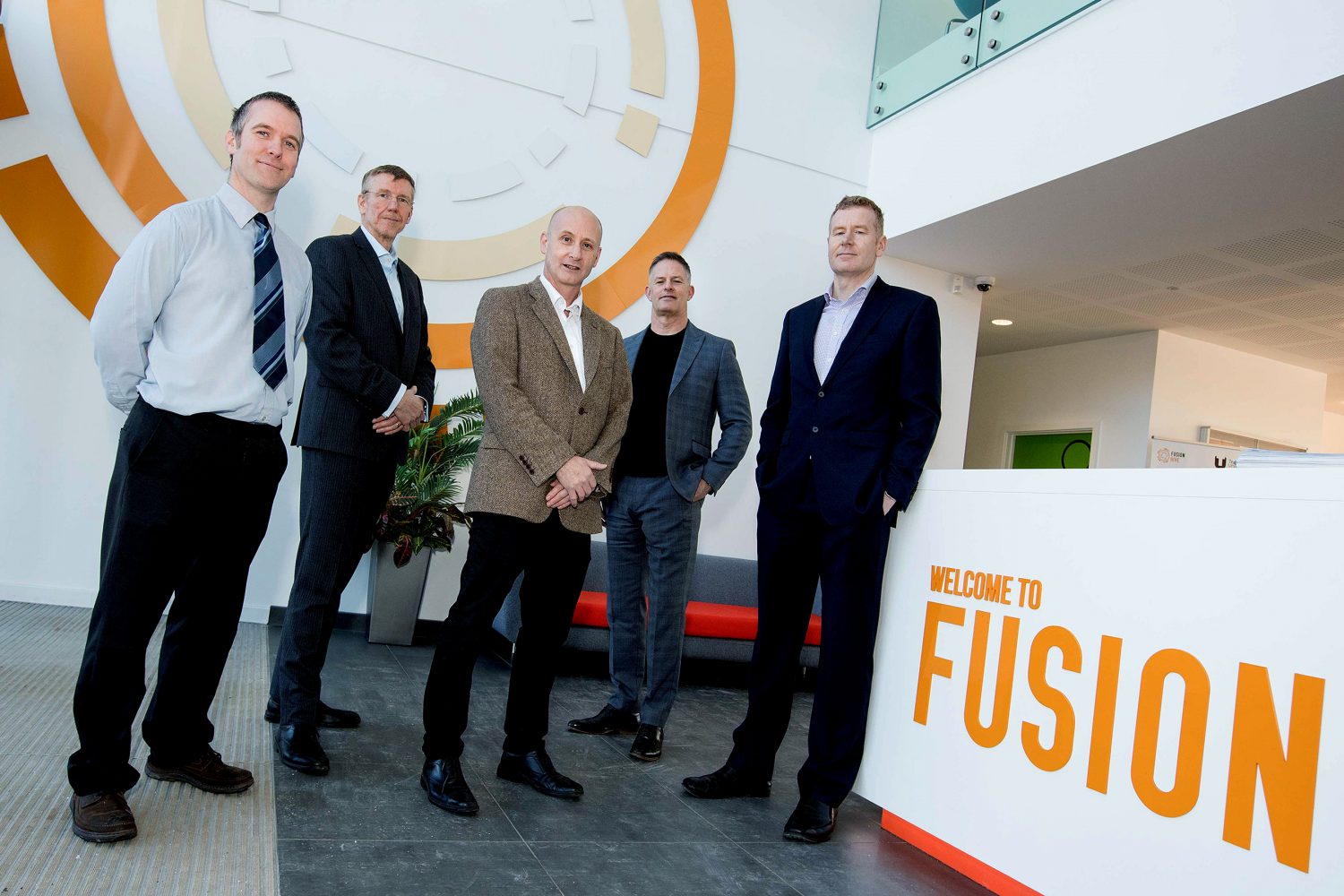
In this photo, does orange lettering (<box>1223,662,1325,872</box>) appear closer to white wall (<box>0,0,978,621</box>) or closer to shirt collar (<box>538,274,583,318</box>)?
shirt collar (<box>538,274,583,318</box>)

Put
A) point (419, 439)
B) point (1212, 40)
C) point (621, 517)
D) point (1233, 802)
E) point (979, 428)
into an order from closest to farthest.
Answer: point (1233, 802), point (621, 517), point (1212, 40), point (419, 439), point (979, 428)

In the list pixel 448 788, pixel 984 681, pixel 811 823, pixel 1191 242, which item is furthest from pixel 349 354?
pixel 1191 242

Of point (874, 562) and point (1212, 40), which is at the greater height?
point (1212, 40)

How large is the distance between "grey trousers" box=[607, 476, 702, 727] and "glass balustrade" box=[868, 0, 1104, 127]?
3.46 m

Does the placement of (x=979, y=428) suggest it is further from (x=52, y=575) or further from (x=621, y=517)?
(x=52, y=575)

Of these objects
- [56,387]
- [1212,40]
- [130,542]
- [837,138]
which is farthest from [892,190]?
[130,542]

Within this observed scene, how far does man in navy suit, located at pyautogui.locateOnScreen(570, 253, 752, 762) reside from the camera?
3115 mm

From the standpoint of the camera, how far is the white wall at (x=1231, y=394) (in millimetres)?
7871

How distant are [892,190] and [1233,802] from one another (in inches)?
191

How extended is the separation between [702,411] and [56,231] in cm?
310

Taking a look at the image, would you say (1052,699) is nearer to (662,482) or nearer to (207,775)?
Answer: (662,482)

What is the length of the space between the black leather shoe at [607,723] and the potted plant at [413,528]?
147 cm

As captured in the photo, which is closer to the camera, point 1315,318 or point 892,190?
point 892,190

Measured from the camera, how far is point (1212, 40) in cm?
400
